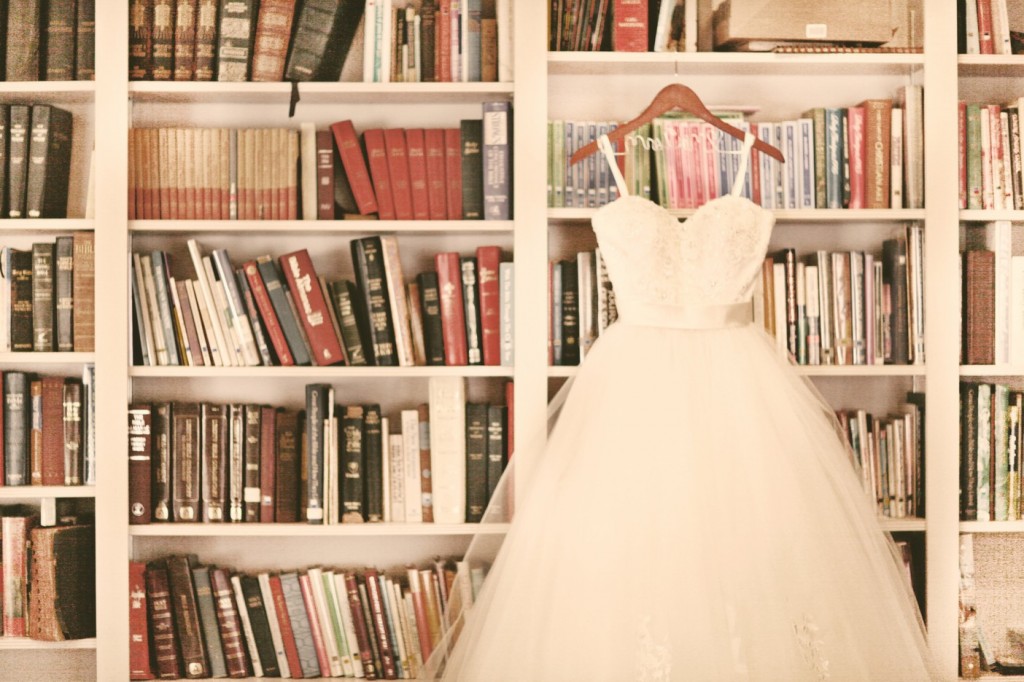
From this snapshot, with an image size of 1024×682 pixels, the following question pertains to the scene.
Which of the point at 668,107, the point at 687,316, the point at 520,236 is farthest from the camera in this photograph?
the point at 520,236

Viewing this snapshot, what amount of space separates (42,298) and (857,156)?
6.42 feet

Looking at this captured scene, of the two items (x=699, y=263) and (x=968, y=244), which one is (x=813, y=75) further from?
(x=699, y=263)

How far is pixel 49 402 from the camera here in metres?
2.18

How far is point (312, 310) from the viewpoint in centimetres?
216

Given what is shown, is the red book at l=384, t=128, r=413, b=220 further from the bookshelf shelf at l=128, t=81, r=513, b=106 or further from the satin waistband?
the satin waistband

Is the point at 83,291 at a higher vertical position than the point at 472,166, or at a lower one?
lower

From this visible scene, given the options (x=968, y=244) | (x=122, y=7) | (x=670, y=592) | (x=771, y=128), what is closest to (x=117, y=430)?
(x=122, y=7)

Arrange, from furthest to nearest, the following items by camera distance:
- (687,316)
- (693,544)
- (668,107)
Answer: (668,107)
(687,316)
(693,544)

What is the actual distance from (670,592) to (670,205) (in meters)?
0.94

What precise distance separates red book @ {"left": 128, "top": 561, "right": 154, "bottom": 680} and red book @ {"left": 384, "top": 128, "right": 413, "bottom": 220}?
3.40 ft

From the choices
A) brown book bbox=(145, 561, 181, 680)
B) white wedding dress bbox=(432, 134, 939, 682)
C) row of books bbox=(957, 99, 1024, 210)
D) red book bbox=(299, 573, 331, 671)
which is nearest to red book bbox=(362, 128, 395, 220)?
white wedding dress bbox=(432, 134, 939, 682)

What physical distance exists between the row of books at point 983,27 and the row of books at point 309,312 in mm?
1217

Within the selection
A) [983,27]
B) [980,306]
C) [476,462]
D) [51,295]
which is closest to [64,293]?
[51,295]

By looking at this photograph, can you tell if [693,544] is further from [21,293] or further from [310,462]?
[21,293]
